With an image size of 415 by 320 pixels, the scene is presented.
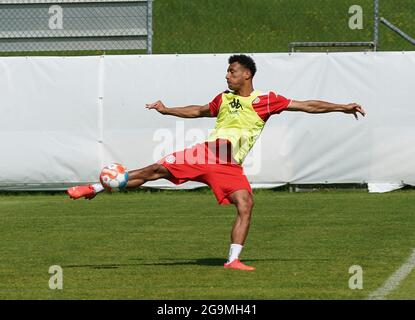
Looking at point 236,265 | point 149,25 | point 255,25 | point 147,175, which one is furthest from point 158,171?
point 255,25

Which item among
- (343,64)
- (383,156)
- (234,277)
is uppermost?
(343,64)

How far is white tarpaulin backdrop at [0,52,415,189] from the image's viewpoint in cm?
1931

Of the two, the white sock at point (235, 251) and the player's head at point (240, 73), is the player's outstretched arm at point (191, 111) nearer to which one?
the player's head at point (240, 73)

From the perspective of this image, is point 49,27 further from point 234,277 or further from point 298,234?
point 234,277

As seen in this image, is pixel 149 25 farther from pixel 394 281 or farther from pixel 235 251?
pixel 394 281

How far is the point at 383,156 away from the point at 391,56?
164cm

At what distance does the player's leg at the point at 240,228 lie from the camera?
11.2 metres

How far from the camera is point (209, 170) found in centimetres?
1160

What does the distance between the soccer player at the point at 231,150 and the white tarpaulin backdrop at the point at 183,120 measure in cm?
737

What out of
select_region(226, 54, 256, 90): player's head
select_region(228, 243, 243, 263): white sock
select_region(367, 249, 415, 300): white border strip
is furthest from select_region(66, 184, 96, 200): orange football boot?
select_region(367, 249, 415, 300): white border strip

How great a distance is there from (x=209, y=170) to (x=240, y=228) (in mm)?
671

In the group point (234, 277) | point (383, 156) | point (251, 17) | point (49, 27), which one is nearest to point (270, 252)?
point (234, 277)

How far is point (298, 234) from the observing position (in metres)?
14.1

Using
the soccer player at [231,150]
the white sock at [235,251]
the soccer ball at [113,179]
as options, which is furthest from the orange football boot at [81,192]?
the white sock at [235,251]
